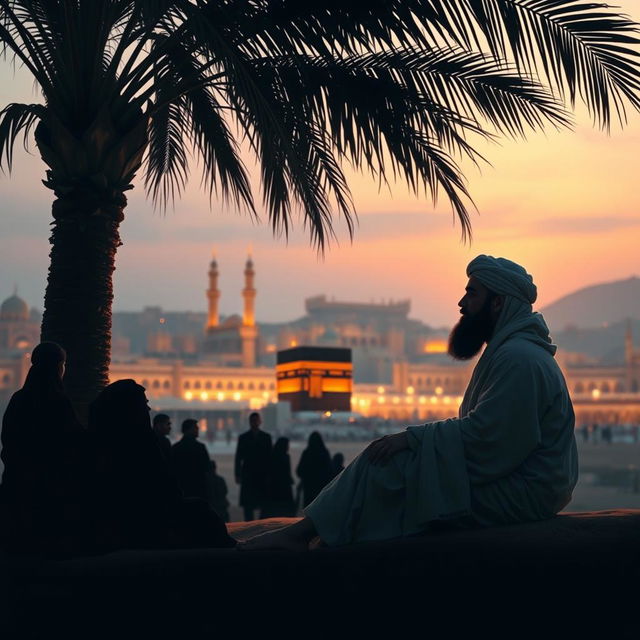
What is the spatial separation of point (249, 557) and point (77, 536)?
59cm

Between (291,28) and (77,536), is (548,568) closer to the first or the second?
(77,536)

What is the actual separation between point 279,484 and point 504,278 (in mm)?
6865

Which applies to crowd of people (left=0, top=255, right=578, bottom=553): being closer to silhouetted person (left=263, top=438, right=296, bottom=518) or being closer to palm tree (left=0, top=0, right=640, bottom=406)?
palm tree (left=0, top=0, right=640, bottom=406)

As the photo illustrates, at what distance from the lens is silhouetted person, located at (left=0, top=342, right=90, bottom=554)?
3555 millimetres

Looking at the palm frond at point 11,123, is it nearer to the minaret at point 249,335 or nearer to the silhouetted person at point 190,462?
the silhouetted person at point 190,462

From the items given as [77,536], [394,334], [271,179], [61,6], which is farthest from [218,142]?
[394,334]

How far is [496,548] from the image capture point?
3422 mm

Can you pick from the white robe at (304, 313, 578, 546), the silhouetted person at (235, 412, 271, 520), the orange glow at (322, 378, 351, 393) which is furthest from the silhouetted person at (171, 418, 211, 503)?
the orange glow at (322, 378, 351, 393)

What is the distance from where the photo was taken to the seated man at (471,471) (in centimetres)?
352

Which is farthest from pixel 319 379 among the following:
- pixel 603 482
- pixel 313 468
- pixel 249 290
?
pixel 249 290

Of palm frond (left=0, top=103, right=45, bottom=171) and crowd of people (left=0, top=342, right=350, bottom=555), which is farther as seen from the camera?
palm frond (left=0, top=103, right=45, bottom=171)

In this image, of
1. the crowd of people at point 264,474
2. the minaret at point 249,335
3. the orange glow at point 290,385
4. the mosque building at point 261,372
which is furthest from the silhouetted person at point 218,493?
the minaret at point 249,335

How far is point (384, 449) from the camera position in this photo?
3.49 m

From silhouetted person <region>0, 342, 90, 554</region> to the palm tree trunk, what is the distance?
2.46m
